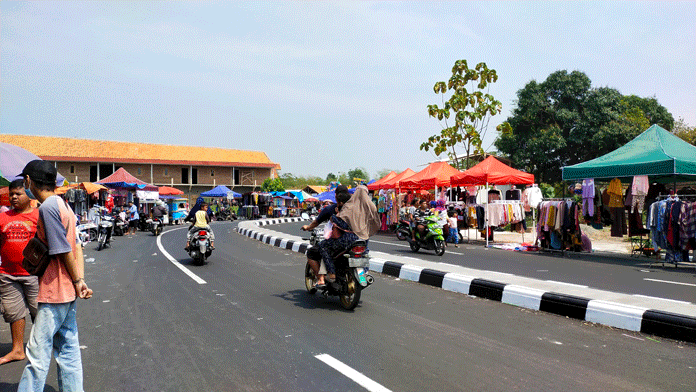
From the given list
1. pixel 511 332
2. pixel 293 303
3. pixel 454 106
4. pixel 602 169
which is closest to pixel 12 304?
pixel 293 303

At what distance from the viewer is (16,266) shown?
386 centimetres

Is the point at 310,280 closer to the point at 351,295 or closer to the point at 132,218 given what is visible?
the point at 351,295

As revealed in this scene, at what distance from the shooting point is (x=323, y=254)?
6062 millimetres

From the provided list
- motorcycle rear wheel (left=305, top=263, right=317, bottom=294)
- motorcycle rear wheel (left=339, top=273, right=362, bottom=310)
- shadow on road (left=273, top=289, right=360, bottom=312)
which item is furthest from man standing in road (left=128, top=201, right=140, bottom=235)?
motorcycle rear wheel (left=339, top=273, right=362, bottom=310)

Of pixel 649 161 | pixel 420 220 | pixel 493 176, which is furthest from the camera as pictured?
pixel 493 176

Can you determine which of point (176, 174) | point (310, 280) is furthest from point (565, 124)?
point (176, 174)

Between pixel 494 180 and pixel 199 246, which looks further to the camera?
pixel 494 180

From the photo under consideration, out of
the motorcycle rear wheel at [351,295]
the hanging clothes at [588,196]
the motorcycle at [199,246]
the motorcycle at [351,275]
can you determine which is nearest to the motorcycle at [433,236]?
the hanging clothes at [588,196]

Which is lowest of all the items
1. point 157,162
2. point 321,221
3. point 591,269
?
point 591,269

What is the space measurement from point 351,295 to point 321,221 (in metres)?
1.18

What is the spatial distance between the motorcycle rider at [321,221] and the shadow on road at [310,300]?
28 centimetres

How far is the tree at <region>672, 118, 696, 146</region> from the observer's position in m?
30.5

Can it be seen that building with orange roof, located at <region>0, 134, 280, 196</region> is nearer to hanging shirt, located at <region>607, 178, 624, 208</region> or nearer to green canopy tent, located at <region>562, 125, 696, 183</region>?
green canopy tent, located at <region>562, 125, 696, 183</region>

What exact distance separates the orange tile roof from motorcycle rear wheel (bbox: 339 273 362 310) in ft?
137
